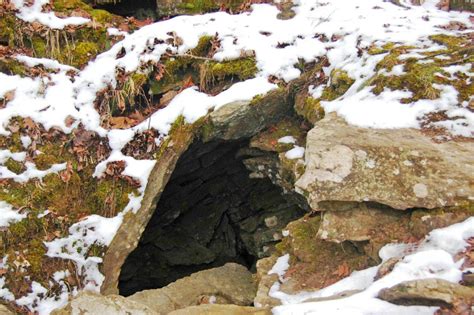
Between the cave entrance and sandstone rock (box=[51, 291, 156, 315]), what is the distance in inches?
155

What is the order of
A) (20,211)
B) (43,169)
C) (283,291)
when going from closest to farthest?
(283,291) < (20,211) < (43,169)

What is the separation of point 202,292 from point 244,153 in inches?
100.0

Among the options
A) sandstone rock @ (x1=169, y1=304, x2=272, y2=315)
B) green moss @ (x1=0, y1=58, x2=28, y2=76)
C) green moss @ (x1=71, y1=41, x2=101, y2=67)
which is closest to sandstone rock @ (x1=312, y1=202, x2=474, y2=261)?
sandstone rock @ (x1=169, y1=304, x2=272, y2=315)

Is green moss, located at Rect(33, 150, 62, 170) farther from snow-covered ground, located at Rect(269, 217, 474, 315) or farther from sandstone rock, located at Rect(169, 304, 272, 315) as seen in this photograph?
snow-covered ground, located at Rect(269, 217, 474, 315)

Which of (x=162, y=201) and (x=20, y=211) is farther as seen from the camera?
(x=162, y=201)

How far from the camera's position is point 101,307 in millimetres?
4098

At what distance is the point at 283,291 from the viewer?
5078 mm

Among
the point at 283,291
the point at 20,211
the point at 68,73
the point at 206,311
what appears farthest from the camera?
the point at 68,73

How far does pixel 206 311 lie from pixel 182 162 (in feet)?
12.7

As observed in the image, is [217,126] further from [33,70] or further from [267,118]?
[33,70]

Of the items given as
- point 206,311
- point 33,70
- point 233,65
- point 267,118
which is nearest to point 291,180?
point 267,118

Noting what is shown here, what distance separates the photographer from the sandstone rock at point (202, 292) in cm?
632

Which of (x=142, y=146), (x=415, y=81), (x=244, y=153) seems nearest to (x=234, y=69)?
(x=244, y=153)

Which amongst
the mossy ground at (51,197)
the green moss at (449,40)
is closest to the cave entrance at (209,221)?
the mossy ground at (51,197)
